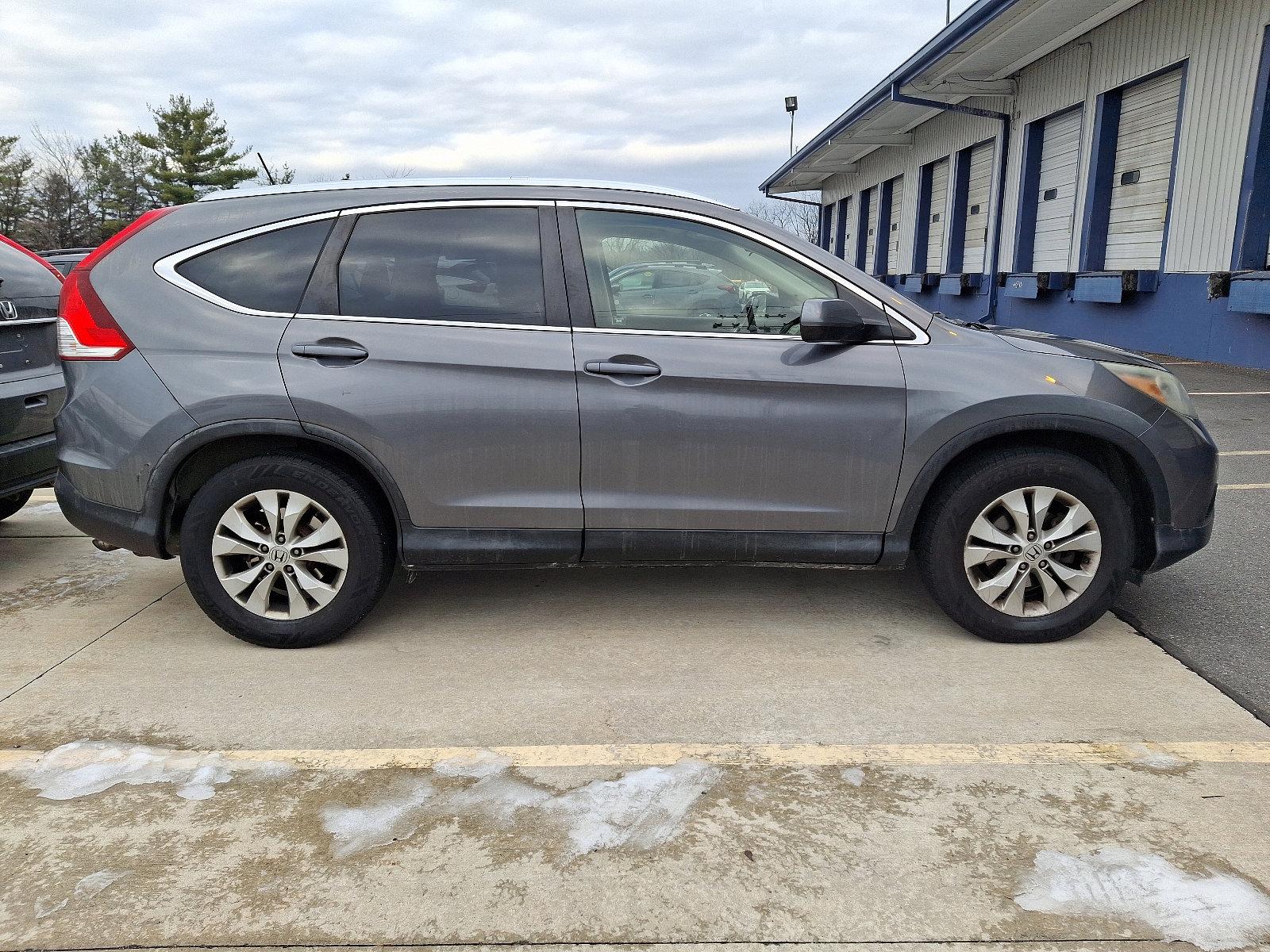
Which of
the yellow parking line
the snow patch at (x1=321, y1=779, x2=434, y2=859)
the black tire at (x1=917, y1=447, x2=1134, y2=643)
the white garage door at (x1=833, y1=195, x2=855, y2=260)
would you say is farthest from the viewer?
the white garage door at (x1=833, y1=195, x2=855, y2=260)

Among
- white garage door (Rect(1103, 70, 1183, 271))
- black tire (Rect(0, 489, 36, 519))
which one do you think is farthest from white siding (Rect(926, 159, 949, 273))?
black tire (Rect(0, 489, 36, 519))

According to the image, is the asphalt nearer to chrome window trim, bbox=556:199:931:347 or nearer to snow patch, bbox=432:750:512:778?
chrome window trim, bbox=556:199:931:347

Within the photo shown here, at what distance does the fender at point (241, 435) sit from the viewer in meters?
3.66

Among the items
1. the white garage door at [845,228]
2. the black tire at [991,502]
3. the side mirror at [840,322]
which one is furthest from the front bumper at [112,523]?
the white garage door at [845,228]

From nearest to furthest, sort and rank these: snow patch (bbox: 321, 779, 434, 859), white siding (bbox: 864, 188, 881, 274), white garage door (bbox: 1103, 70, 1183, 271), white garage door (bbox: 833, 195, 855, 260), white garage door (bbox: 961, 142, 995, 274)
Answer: snow patch (bbox: 321, 779, 434, 859) → white garage door (bbox: 1103, 70, 1183, 271) → white garage door (bbox: 961, 142, 995, 274) → white siding (bbox: 864, 188, 881, 274) → white garage door (bbox: 833, 195, 855, 260)

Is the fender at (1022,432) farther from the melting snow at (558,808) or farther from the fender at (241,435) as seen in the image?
the fender at (241,435)

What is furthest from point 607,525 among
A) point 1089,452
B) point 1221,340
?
point 1221,340

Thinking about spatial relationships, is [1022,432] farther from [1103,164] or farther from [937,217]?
[937,217]

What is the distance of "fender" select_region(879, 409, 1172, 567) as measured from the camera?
3691 millimetres

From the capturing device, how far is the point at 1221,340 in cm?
1207

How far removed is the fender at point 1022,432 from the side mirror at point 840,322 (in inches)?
17.6

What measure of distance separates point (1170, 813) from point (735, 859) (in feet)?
3.98

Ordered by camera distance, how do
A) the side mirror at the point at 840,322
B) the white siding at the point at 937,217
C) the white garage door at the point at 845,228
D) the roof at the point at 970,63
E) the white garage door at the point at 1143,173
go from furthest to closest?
the white garage door at the point at 845,228
the white siding at the point at 937,217
the roof at the point at 970,63
the white garage door at the point at 1143,173
the side mirror at the point at 840,322

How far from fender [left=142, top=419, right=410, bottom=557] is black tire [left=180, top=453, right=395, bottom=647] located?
0.35 feet
